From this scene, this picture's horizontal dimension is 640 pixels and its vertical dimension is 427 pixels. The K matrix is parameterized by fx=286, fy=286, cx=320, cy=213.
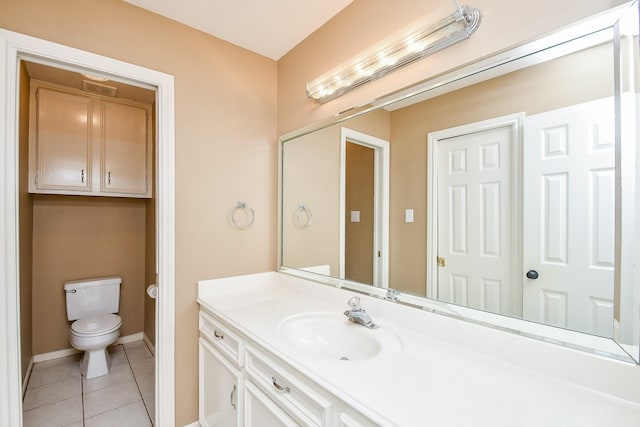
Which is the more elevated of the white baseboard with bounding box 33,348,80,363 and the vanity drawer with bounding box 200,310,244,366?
the vanity drawer with bounding box 200,310,244,366

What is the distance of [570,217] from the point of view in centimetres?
83

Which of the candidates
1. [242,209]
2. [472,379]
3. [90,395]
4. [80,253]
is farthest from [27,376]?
[472,379]

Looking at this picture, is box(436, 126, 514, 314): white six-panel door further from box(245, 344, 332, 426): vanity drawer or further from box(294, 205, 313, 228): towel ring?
box(294, 205, 313, 228): towel ring

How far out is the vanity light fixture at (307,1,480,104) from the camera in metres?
1.04

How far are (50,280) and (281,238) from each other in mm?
2242

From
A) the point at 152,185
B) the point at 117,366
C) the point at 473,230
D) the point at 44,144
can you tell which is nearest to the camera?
the point at 473,230

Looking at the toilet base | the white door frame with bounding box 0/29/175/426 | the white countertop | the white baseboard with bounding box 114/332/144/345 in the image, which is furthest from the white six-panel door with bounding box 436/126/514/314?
the white baseboard with bounding box 114/332/144/345

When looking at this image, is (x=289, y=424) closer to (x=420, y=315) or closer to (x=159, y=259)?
(x=420, y=315)

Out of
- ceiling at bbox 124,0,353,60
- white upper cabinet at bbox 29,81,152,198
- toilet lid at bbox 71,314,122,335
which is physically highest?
ceiling at bbox 124,0,353,60

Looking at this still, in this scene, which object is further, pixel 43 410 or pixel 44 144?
pixel 44 144

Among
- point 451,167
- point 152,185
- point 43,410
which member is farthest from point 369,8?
point 43,410

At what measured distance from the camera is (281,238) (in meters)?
1.98

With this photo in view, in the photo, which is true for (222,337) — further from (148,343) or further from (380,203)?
(148,343)

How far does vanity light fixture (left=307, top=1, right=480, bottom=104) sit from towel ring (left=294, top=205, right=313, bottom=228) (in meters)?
0.67
